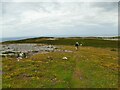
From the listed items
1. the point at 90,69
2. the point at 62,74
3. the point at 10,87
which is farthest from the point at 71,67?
the point at 10,87

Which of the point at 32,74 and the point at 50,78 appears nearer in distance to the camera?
the point at 50,78

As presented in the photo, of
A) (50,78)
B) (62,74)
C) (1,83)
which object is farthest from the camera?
(62,74)

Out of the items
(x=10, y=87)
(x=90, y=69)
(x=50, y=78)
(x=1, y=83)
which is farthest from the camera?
(x=90, y=69)

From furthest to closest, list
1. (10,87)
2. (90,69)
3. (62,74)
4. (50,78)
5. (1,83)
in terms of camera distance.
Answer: (90,69), (62,74), (50,78), (1,83), (10,87)

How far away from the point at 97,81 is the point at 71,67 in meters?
10.0

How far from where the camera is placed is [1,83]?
31.2 metres

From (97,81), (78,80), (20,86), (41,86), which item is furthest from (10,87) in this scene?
(97,81)

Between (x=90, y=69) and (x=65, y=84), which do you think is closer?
(x=65, y=84)

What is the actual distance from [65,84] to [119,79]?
914 centimetres

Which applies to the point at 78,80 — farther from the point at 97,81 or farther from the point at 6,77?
the point at 6,77

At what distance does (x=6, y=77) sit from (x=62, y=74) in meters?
7.90

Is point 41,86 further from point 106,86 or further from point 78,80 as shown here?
point 106,86

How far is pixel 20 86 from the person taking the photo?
96.6 feet

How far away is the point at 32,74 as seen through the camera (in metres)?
36.0
